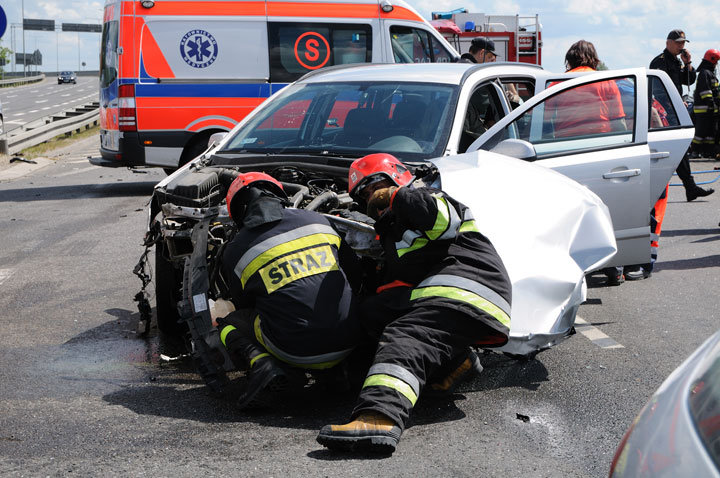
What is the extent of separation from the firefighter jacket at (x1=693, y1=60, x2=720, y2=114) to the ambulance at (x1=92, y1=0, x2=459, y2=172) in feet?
15.0

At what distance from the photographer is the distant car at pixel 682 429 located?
1.65 meters

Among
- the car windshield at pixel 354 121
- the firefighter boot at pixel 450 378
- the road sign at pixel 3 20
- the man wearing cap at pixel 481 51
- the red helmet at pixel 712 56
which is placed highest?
the road sign at pixel 3 20

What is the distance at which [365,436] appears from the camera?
3.85 meters

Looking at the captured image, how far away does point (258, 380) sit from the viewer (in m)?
4.39

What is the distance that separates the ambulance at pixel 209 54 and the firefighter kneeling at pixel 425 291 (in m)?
8.57

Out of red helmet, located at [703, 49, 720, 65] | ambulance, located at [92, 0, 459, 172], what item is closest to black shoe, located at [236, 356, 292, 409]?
ambulance, located at [92, 0, 459, 172]

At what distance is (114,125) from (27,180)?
3.84 meters

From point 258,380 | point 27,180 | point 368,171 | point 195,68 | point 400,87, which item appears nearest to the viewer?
point 258,380

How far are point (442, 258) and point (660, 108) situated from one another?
332cm

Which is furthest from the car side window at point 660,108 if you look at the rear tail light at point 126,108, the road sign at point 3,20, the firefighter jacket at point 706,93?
the road sign at point 3,20

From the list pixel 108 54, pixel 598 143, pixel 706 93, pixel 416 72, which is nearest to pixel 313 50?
pixel 108 54

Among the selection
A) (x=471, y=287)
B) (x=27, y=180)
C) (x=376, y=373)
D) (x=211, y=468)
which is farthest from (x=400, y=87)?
(x=27, y=180)

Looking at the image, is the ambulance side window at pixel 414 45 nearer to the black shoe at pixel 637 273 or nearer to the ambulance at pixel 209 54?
the ambulance at pixel 209 54

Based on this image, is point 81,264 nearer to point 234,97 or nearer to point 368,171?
point 368,171
